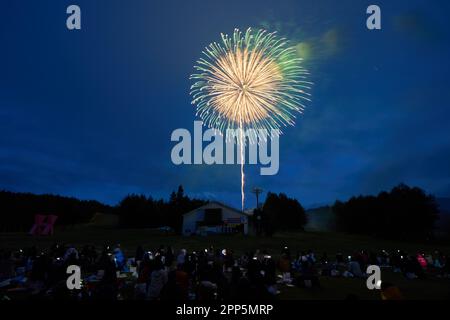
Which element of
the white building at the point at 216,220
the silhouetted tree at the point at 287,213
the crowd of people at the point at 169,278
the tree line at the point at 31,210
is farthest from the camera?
the silhouetted tree at the point at 287,213

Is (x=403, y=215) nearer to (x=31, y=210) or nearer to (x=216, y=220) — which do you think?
(x=216, y=220)

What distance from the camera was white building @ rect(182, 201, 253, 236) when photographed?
58688 millimetres

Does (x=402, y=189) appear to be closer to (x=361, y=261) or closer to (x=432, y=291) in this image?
(x=361, y=261)

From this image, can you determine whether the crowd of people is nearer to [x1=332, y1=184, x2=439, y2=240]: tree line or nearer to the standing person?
the standing person

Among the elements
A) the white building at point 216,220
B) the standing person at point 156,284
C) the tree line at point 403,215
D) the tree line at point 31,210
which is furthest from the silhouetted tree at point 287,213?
the standing person at point 156,284

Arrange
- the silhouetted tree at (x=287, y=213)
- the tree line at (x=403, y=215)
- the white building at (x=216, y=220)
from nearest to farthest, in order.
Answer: the white building at (x=216, y=220) < the tree line at (x=403, y=215) < the silhouetted tree at (x=287, y=213)

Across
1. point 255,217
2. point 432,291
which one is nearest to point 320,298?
point 432,291

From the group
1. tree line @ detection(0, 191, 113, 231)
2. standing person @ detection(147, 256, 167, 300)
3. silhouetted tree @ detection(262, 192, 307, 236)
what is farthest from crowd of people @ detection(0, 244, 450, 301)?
tree line @ detection(0, 191, 113, 231)

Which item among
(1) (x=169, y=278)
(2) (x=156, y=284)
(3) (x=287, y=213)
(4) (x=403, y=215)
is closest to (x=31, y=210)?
(3) (x=287, y=213)

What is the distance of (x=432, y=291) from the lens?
54.8ft

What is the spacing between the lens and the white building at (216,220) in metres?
58.7

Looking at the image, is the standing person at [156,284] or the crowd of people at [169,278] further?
the standing person at [156,284]

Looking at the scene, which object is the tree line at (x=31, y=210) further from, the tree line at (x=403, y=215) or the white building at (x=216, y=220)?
the tree line at (x=403, y=215)
